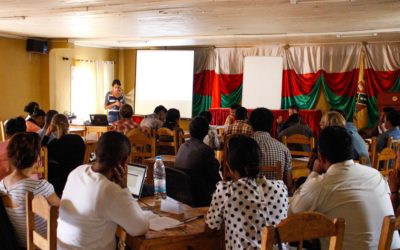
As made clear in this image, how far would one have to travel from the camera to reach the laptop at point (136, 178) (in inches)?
109

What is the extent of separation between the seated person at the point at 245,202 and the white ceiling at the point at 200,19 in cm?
277

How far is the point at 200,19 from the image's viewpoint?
229 inches

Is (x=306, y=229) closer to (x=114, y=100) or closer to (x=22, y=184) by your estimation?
(x=22, y=184)

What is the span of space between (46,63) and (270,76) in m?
4.68

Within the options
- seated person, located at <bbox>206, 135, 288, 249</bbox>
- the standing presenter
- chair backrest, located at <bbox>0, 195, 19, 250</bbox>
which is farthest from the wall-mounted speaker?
seated person, located at <bbox>206, 135, 288, 249</bbox>

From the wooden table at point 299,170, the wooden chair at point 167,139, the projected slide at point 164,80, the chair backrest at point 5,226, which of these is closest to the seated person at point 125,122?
the wooden chair at point 167,139

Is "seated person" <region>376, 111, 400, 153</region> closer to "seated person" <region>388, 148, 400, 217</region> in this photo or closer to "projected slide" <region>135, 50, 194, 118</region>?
"seated person" <region>388, 148, 400, 217</region>

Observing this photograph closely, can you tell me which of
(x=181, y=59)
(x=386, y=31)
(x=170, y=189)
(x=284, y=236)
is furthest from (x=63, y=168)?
(x=181, y=59)

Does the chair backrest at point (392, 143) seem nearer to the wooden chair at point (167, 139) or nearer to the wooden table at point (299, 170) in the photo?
the wooden table at point (299, 170)

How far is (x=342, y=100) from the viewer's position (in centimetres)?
877

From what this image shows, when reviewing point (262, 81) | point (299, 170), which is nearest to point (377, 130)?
point (262, 81)

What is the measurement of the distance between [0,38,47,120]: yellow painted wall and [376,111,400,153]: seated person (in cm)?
645

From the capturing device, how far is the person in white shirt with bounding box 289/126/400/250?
208 cm

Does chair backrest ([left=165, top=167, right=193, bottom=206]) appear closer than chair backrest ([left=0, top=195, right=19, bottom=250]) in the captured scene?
No
